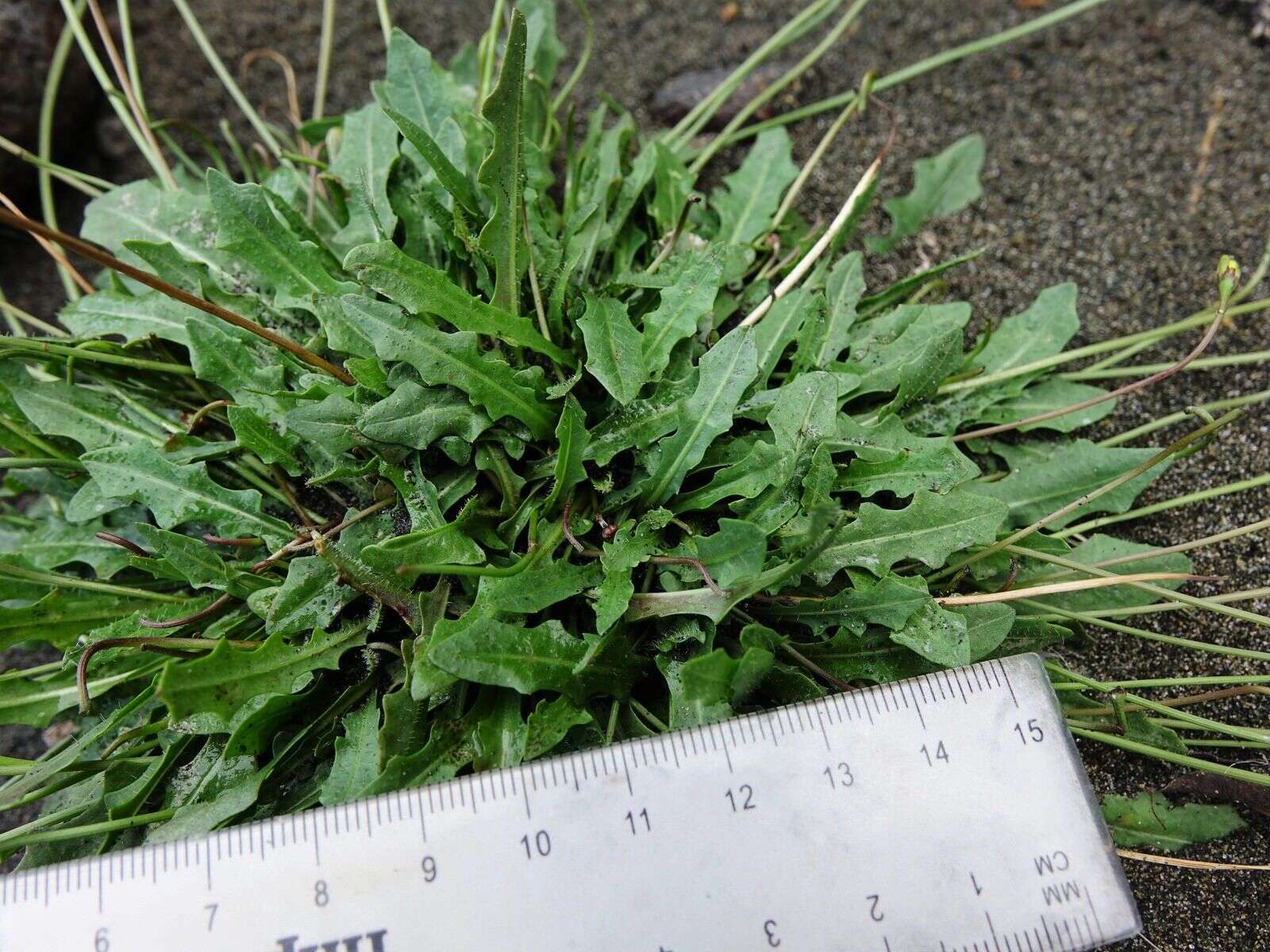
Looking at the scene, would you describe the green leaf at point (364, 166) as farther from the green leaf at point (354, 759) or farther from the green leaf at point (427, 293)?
the green leaf at point (354, 759)

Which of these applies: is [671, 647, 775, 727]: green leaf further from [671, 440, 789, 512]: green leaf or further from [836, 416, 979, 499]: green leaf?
[836, 416, 979, 499]: green leaf

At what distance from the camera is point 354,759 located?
122 centimetres

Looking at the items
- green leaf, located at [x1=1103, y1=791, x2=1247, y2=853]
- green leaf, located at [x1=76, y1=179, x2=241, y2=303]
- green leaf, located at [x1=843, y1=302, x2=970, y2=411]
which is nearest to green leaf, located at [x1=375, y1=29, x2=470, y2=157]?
green leaf, located at [x1=76, y1=179, x2=241, y2=303]

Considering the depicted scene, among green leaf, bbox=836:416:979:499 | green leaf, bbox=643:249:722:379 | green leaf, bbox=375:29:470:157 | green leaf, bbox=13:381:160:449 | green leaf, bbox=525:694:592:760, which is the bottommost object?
green leaf, bbox=525:694:592:760

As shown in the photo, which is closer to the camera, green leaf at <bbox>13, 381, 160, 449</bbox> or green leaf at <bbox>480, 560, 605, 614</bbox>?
green leaf at <bbox>480, 560, 605, 614</bbox>

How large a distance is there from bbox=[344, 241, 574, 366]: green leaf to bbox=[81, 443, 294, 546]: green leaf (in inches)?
17.1

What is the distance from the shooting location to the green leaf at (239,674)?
44.2 inches

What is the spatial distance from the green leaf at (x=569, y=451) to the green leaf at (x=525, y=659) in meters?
0.21

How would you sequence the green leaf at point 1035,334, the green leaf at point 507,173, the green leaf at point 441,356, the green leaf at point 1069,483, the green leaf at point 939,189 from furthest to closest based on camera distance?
the green leaf at point 939,189 → the green leaf at point 1035,334 → the green leaf at point 1069,483 → the green leaf at point 441,356 → the green leaf at point 507,173

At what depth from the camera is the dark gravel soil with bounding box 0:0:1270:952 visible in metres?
1.67

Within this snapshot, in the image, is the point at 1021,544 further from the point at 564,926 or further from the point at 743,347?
the point at 564,926

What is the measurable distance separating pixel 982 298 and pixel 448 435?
1230 mm

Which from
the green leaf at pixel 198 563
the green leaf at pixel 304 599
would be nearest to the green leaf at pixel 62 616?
the green leaf at pixel 198 563

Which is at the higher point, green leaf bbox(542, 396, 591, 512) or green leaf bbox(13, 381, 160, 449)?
green leaf bbox(13, 381, 160, 449)
